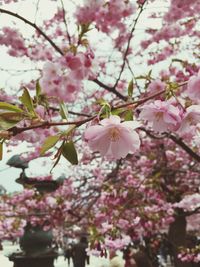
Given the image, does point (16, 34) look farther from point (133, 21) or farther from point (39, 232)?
point (39, 232)

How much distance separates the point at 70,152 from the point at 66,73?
1.19m

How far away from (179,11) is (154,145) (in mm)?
3654

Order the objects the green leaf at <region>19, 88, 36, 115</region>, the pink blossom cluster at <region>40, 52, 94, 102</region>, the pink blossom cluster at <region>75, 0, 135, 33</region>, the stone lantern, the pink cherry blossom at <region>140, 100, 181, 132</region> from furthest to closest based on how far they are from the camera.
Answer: the stone lantern
the pink blossom cluster at <region>75, 0, 135, 33</region>
the pink blossom cluster at <region>40, 52, 94, 102</region>
the pink cherry blossom at <region>140, 100, 181, 132</region>
the green leaf at <region>19, 88, 36, 115</region>

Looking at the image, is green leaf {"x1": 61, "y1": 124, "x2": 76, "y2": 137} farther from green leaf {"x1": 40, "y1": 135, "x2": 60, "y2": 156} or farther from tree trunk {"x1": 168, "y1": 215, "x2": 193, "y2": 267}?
tree trunk {"x1": 168, "y1": 215, "x2": 193, "y2": 267}

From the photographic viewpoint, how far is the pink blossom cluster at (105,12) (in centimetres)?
432

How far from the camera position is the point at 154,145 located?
352 inches

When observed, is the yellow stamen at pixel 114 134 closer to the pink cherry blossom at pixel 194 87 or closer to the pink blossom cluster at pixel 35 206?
the pink cherry blossom at pixel 194 87

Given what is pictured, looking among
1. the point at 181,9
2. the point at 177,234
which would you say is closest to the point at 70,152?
the point at 181,9

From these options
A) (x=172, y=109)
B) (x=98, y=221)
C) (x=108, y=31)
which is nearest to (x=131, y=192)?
(x=98, y=221)

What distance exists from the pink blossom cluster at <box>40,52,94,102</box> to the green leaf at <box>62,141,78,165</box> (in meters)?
1.03

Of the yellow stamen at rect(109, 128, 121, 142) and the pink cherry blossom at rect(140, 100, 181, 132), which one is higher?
the pink cherry blossom at rect(140, 100, 181, 132)

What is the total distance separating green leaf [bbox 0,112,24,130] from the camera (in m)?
1.02

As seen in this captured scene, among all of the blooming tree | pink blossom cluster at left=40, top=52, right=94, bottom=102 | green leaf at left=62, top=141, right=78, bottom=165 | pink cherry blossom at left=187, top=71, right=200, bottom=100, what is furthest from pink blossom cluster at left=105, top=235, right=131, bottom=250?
green leaf at left=62, top=141, right=78, bottom=165

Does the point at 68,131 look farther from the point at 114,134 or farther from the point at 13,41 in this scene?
the point at 13,41
